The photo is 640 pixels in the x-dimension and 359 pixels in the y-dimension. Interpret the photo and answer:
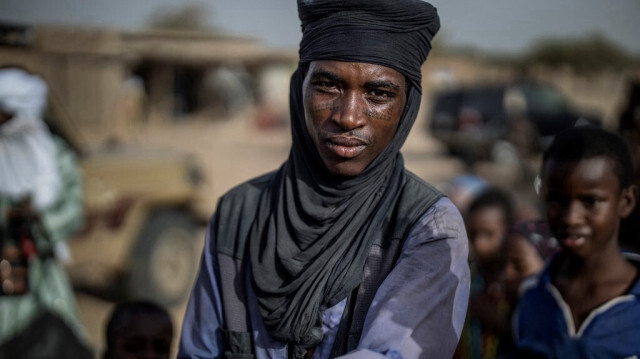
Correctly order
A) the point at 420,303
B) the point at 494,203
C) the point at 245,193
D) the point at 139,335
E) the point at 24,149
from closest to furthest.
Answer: the point at 420,303, the point at 245,193, the point at 139,335, the point at 494,203, the point at 24,149

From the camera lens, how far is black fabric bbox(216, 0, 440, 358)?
1.53 metres

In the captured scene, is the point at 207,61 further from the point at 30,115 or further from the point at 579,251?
the point at 579,251

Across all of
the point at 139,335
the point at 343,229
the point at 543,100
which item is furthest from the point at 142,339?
the point at 543,100

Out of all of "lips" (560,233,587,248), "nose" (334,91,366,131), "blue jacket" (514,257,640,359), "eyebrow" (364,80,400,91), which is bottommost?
"blue jacket" (514,257,640,359)

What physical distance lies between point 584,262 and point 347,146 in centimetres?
111

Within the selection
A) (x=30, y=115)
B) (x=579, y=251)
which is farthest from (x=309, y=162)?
(x=30, y=115)

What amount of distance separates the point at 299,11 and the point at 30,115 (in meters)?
3.01

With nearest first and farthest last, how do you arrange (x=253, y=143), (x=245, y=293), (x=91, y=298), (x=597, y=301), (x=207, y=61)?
(x=245, y=293)
(x=597, y=301)
(x=91, y=298)
(x=253, y=143)
(x=207, y=61)

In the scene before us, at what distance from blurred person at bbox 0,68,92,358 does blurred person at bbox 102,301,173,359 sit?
0.86 meters

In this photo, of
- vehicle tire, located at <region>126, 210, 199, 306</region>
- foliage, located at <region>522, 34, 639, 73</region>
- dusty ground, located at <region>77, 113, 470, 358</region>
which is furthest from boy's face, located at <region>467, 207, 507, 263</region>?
foliage, located at <region>522, 34, 639, 73</region>

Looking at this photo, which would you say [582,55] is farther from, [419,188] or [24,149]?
[419,188]

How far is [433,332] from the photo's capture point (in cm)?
142

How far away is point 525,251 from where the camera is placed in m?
3.21

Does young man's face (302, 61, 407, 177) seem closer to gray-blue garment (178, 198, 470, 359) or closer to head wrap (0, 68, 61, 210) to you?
gray-blue garment (178, 198, 470, 359)
